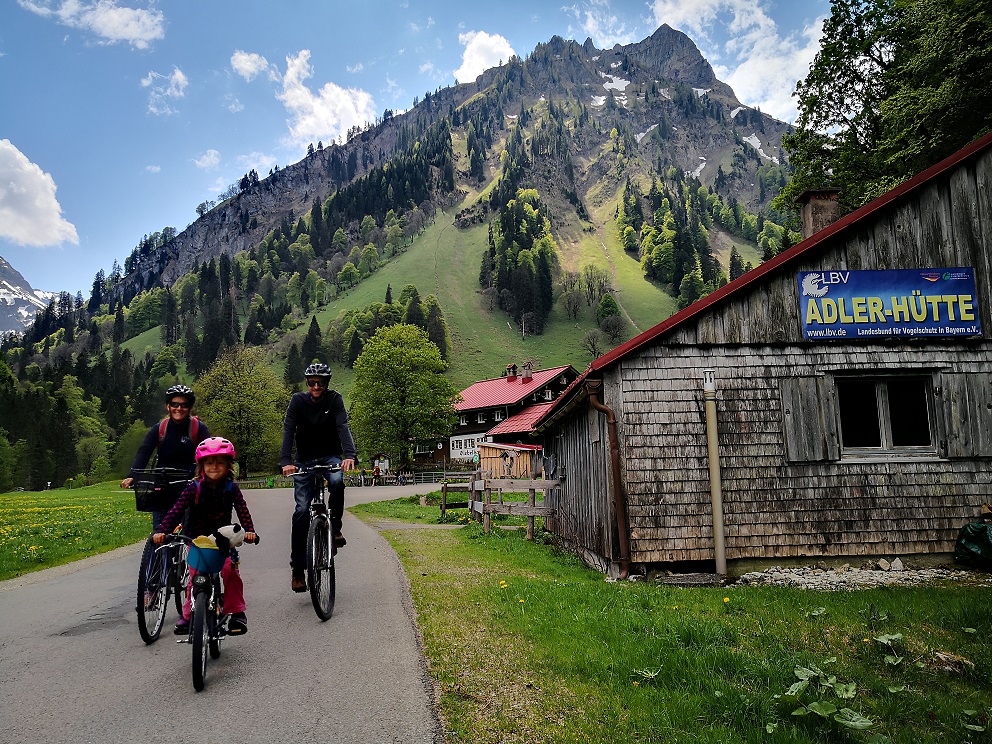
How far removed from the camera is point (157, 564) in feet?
18.5

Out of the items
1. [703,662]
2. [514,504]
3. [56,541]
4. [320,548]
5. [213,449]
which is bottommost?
[703,662]

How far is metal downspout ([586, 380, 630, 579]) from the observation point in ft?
30.7

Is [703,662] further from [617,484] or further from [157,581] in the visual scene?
[157,581]

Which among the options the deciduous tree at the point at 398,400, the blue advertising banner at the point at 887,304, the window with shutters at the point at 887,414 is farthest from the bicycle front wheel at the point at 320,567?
the deciduous tree at the point at 398,400

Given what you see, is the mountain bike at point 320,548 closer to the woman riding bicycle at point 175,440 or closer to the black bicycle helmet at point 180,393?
the woman riding bicycle at point 175,440

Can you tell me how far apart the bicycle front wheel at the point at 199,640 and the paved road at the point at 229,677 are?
11cm

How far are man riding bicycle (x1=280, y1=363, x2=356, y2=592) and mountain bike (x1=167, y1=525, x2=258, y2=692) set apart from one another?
1570 millimetres

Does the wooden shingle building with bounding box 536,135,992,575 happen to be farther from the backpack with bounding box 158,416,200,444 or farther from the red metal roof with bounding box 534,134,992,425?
the backpack with bounding box 158,416,200,444

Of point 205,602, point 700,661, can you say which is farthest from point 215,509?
point 700,661

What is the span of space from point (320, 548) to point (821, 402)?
8.16 metres

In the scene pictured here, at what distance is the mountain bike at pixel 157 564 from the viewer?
18.2 feet

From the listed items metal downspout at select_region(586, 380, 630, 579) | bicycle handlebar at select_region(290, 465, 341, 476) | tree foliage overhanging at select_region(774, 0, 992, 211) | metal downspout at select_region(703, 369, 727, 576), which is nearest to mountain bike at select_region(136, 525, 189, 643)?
bicycle handlebar at select_region(290, 465, 341, 476)

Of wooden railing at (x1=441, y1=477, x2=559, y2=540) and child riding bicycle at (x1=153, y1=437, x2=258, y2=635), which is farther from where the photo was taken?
wooden railing at (x1=441, y1=477, x2=559, y2=540)

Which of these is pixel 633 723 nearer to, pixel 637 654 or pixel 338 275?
pixel 637 654
